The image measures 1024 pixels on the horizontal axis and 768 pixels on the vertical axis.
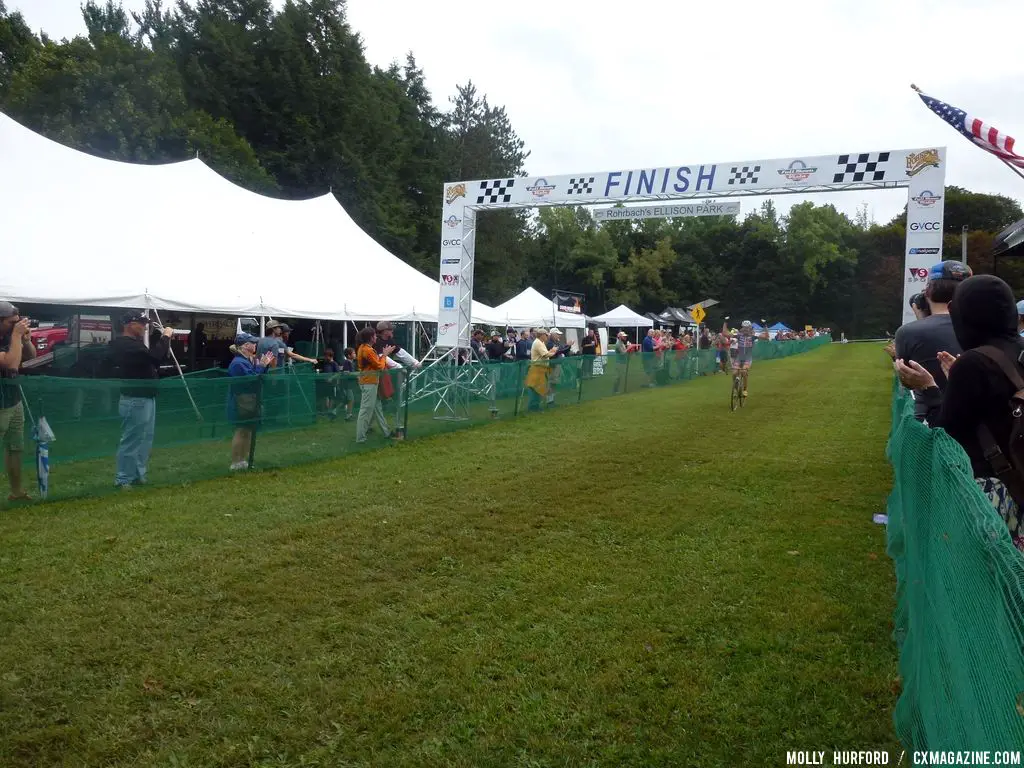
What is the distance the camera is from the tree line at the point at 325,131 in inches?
1211

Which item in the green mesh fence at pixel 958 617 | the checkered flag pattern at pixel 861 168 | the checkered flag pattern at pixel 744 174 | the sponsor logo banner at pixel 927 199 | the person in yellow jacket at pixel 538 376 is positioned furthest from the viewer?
the person in yellow jacket at pixel 538 376

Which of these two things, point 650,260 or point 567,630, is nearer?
point 567,630

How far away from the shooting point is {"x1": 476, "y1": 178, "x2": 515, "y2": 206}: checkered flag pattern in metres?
15.9

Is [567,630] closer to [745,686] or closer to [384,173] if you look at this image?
[745,686]

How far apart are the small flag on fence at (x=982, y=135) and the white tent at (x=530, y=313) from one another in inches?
593

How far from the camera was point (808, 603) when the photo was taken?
466 centimetres

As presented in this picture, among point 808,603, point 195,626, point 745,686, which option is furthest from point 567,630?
point 195,626

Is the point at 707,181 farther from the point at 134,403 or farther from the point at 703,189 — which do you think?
the point at 134,403

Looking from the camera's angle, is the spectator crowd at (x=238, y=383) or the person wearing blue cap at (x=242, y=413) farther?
the person wearing blue cap at (x=242, y=413)

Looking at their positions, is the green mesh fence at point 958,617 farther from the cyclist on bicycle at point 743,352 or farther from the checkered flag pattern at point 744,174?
the cyclist on bicycle at point 743,352

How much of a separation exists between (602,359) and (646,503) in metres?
11.9

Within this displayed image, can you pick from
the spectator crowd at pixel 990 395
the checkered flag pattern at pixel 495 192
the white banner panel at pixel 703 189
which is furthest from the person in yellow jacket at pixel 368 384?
the spectator crowd at pixel 990 395

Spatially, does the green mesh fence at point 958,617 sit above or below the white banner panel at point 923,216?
below

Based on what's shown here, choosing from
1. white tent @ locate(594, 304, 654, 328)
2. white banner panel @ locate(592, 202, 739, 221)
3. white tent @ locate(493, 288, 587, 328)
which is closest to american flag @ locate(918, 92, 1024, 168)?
white banner panel @ locate(592, 202, 739, 221)
